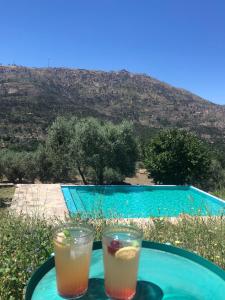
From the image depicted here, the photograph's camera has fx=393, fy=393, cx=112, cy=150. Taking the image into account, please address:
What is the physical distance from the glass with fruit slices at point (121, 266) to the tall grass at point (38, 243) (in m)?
0.90

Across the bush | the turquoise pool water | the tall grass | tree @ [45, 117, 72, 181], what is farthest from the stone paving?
the tall grass

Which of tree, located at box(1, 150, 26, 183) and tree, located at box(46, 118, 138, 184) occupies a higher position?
tree, located at box(46, 118, 138, 184)

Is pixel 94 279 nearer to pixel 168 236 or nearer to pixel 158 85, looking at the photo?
pixel 168 236

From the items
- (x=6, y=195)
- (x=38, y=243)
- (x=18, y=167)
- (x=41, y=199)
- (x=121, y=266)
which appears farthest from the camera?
(x=18, y=167)

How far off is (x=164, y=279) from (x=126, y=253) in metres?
0.29

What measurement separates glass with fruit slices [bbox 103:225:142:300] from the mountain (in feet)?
125

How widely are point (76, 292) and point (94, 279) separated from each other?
177mm

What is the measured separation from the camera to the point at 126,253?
1660mm

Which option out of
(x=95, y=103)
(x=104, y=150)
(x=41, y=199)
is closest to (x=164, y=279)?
(x=41, y=199)

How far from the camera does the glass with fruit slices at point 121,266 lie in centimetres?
164

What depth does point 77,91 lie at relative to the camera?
111 m

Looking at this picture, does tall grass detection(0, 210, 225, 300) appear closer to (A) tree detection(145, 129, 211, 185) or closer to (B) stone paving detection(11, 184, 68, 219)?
(B) stone paving detection(11, 184, 68, 219)

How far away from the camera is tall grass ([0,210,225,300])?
2.48 m

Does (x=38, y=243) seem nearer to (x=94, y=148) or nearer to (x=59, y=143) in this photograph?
(x=94, y=148)
